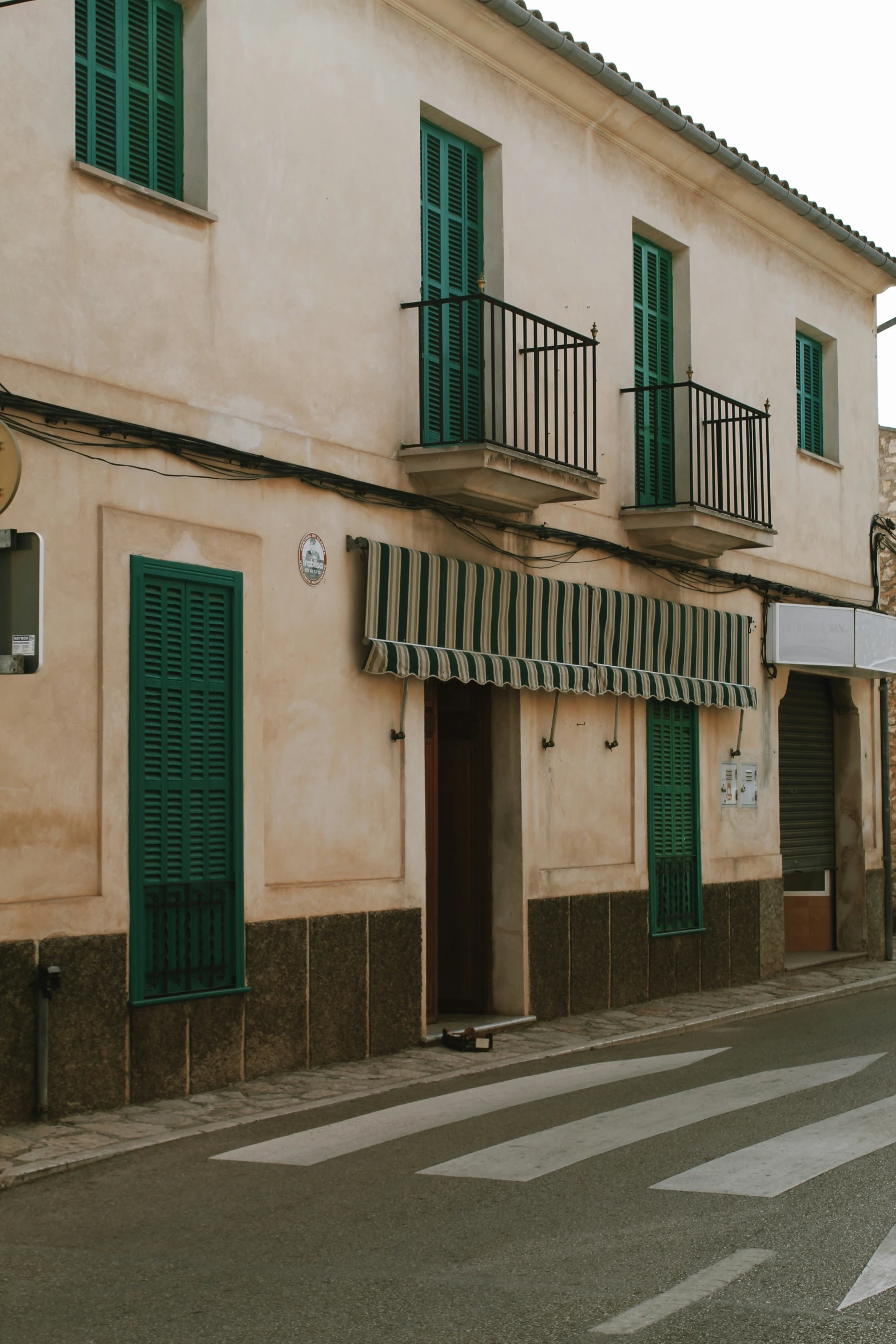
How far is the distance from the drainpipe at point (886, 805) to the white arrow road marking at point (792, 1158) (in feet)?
36.8

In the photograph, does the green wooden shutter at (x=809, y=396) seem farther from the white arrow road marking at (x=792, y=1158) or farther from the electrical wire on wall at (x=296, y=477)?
the white arrow road marking at (x=792, y=1158)

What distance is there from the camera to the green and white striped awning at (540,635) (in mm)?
11297

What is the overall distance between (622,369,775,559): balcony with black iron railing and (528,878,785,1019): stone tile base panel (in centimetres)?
326

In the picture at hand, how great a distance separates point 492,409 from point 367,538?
1581 mm

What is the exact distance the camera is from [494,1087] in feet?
32.0

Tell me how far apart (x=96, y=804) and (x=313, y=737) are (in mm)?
2000

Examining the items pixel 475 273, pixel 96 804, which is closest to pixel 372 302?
pixel 475 273

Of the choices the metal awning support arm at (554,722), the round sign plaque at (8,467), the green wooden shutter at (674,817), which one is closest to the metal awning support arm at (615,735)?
the green wooden shutter at (674,817)

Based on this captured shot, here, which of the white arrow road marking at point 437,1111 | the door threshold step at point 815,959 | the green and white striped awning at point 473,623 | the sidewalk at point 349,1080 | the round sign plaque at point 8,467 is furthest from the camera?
the door threshold step at point 815,959

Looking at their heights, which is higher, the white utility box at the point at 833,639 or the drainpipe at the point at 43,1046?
the white utility box at the point at 833,639

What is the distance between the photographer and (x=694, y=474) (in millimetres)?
14945

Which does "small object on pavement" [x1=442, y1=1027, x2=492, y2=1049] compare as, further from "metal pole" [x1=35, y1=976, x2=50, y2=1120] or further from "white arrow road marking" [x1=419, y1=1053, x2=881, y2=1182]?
"metal pole" [x1=35, y1=976, x2=50, y2=1120]

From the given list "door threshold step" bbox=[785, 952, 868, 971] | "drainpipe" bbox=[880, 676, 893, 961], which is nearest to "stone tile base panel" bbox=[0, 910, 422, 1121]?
"door threshold step" bbox=[785, 952, 868, 971]

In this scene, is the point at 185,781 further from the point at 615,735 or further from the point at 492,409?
the point at 615,735
